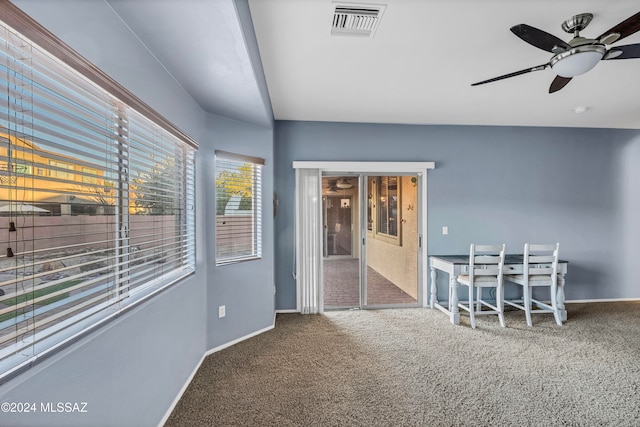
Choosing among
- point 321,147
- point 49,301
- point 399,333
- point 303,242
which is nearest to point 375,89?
point 321,147

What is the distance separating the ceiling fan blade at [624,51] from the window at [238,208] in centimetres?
293

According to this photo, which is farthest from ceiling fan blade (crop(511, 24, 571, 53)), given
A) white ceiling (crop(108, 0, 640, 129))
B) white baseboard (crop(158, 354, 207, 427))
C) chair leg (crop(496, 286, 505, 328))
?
white baseboard (crop(158, 354, 207, 427))

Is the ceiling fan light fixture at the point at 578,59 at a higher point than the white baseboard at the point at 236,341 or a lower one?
higher

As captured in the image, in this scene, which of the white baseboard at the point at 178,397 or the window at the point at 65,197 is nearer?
the window at the point at 65,197

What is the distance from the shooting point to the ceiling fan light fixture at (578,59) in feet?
6.33

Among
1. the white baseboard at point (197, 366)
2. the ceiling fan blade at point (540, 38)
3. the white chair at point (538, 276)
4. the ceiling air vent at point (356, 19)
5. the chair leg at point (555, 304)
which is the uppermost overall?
the ceiling air vent at point (356, 19)

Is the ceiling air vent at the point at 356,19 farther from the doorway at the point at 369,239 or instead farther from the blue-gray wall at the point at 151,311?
the doorway at the point at 369,239

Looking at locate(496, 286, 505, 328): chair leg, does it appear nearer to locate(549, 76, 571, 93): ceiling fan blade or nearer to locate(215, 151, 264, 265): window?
locate(549, 76, 571, 93): ceiling fan blade

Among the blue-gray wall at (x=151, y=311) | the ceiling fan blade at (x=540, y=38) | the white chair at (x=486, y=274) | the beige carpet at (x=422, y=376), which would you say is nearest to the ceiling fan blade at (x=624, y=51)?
the ceiling fan blade at (x=540, y=38)

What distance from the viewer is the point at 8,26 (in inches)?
38.3

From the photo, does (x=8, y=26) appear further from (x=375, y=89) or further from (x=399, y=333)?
(x=399, y=333)

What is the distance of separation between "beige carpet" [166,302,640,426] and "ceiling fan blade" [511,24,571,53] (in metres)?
2.39

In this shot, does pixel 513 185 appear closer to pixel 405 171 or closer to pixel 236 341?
pixel 405 171

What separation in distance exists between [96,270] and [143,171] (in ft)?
2.32
